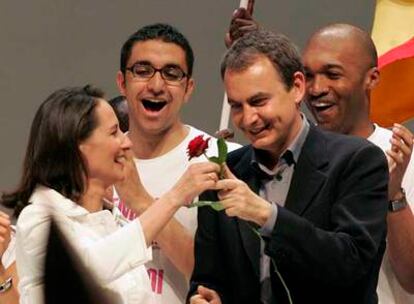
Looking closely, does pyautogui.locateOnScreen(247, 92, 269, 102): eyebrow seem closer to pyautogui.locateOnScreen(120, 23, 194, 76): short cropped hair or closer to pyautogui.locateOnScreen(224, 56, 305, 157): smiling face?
pyautogui.locateOnScreen(224, 56, 305, 157): smiling face

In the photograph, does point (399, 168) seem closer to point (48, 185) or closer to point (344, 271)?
point (344, 271)

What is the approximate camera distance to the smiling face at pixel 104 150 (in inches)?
65.5

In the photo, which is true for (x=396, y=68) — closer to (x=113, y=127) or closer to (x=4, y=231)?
(x=113, y=127)

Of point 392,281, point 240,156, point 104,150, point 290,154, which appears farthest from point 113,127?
point 392,281

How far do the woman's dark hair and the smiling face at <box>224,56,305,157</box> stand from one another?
1.06ft

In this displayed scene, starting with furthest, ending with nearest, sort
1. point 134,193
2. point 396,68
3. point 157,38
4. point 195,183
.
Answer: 1. point 396,68
2. point 157,38
3. point 134,193
4. point 195,183

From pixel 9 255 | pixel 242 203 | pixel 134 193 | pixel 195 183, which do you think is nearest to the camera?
pixel 242 203

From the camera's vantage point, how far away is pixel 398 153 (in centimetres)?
183

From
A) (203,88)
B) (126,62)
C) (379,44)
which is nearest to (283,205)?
(126,62)

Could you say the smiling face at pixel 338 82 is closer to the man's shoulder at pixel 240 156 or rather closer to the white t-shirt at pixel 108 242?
the man's shoulder at pixel 240 156

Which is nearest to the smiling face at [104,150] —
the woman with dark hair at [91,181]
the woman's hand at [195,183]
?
the woman with dark hair at [91,181]

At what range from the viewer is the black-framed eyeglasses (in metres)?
2.14

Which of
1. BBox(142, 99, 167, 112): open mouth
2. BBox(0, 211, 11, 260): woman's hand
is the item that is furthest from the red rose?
BBox(142, 99, 167, 112): open mouth

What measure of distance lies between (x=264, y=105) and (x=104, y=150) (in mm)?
357
